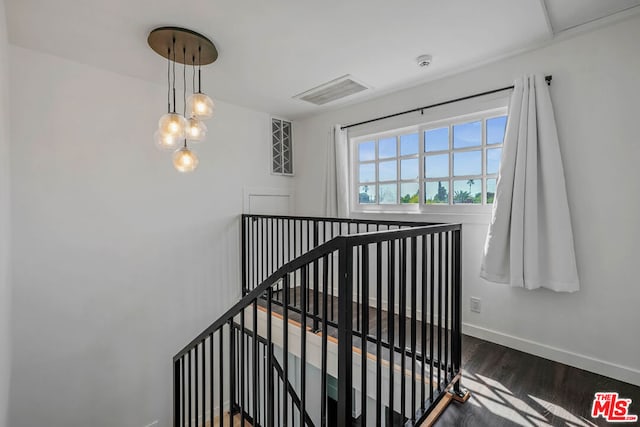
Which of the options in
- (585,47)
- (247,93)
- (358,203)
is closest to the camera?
(585,47)

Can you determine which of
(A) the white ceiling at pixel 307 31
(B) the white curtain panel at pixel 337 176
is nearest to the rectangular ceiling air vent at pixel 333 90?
(A) the white ceiling at pixel 307 31

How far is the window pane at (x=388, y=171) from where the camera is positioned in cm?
332

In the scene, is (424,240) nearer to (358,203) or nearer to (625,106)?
(625,106)

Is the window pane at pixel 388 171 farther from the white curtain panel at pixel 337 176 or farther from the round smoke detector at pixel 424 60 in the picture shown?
the round smoke detector at pixel 424 60

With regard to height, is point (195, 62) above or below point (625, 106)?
above

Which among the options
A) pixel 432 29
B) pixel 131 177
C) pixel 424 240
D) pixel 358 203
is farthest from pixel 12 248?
pixel 432 29

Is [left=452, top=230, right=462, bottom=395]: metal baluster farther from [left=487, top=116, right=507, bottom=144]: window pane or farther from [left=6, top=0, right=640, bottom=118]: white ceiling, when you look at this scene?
[left=6, top=0, right=640, bottom=118]: white ceiling

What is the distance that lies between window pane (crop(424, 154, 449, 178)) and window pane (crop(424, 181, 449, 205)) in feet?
0.27

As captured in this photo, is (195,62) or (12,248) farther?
(195,62)

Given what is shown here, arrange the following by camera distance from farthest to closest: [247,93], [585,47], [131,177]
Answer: [247,93]
[131,177]
[585,47]

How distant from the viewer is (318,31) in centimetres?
211

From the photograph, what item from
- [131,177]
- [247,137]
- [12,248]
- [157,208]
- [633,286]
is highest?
[247,137]

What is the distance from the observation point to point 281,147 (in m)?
4.15

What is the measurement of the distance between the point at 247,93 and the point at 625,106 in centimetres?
319
